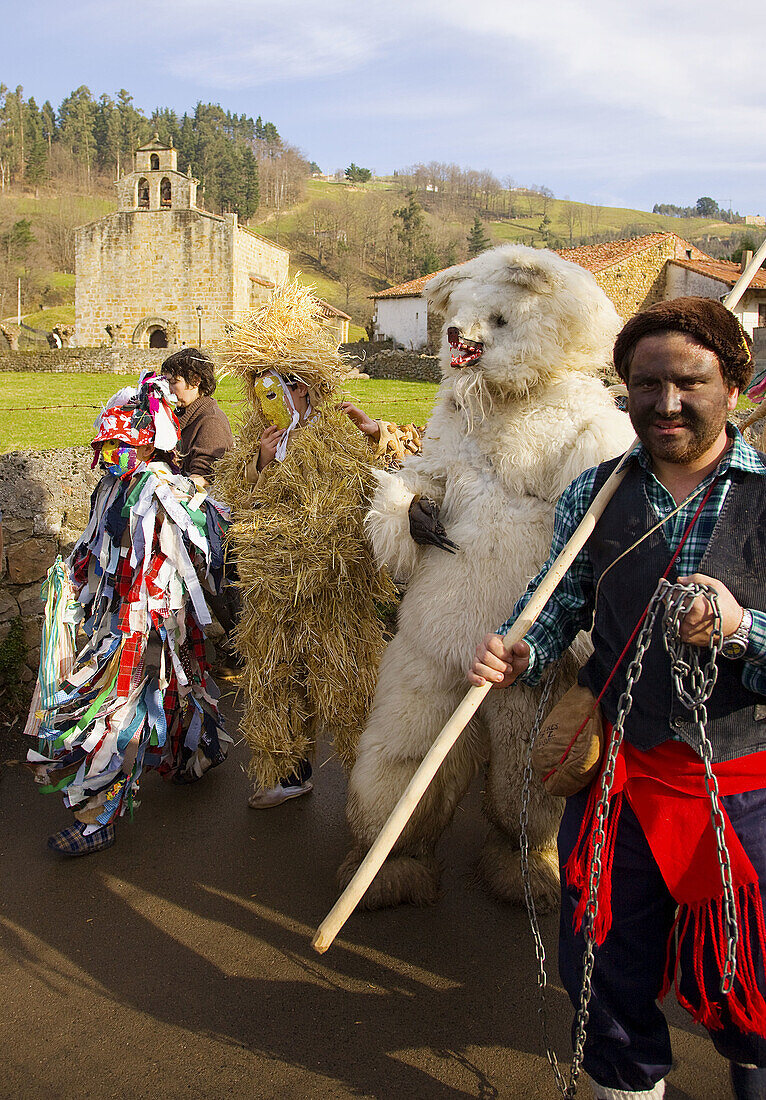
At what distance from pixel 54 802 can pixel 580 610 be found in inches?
116

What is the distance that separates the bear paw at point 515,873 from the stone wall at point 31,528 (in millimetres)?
3037

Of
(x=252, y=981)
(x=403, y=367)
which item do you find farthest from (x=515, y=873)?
(x=403, y=367)

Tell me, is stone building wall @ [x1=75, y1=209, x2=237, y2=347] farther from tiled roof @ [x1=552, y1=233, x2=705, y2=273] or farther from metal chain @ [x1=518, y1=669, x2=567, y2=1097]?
metal chain @ [x1=518, y1=669, x2=567, y2=1097]

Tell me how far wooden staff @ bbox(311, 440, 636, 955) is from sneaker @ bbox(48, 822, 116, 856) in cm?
205

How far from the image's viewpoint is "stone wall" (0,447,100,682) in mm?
4695

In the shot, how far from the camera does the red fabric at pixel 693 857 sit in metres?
1.73

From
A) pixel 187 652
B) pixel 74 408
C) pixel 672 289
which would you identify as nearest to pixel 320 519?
pixel 187 652

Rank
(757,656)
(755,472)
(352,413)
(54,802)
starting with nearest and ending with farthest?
(757,656) → (755,472) → (352,413) → (54,802)

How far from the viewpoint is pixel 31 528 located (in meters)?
4.77

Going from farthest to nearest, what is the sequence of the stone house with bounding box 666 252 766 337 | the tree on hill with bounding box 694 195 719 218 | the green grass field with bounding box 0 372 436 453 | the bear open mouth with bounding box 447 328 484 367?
the tree on hill with bounding box 694 195 719 218 < the stone house with bounding box 666 252 766 337 < the green grass field with bounding box 0 372 436 453 < the bear open mouth with bounding box 447 328 484 367

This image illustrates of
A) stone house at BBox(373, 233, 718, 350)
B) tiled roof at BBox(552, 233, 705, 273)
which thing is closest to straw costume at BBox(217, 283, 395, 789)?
stone house at BBox(373, 233, 718, 350)

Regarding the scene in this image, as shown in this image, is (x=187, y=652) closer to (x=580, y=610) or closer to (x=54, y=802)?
(x=54, y=802)

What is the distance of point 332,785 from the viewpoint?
13.5ft

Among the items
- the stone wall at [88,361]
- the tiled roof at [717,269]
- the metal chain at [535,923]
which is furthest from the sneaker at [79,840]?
the stone wall at [88,361]
